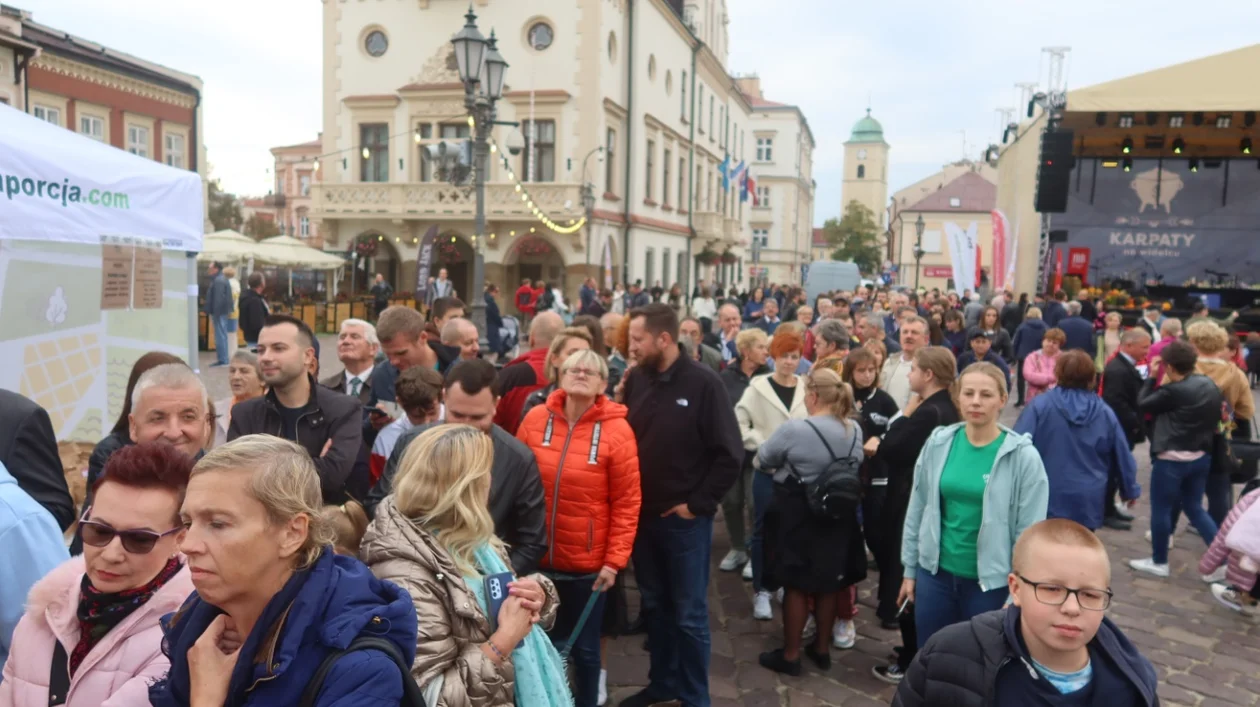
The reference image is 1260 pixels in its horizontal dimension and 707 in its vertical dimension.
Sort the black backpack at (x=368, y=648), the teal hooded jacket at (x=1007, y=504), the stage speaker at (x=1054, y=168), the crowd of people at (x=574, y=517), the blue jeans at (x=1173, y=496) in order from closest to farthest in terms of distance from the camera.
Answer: the black backpack at (x=368, y=648)
the crowd of people at (x=574, y=517)
the teal hooded jacket at (x=1007, y=504)
the blue jeans at (x=1173, y=496)
the stage speaker at (x=1054, y=168)

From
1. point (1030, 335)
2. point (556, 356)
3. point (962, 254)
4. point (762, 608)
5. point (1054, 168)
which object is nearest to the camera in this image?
point (556, 356)

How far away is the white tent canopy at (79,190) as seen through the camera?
15.9ft

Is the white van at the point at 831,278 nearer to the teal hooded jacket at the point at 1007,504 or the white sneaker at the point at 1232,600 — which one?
the white sneaker at the point at 1232,600

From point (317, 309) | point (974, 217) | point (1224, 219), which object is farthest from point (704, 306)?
point (974, 217)

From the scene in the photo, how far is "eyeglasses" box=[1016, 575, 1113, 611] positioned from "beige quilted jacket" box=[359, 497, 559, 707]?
4.88 feet

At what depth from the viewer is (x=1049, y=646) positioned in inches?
84.6

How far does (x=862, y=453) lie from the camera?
4.73 m

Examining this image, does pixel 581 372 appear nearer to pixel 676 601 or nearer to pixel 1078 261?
pixel 676 601

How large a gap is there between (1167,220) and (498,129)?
2087 cm

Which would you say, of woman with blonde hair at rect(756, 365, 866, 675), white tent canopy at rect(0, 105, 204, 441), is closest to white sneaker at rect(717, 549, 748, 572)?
woman with blonde hair at rect(756, 365, 866, 675)

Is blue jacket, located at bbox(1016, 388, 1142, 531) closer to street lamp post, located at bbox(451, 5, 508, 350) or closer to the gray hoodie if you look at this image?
the gray hoodie

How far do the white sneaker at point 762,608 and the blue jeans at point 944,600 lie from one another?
1617mm

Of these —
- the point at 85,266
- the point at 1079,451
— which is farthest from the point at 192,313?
the point at 1079,451

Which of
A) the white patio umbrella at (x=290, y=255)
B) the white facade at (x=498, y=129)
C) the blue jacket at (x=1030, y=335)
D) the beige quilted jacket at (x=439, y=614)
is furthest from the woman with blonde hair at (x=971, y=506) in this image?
the white facade at (x=498, y=129)
